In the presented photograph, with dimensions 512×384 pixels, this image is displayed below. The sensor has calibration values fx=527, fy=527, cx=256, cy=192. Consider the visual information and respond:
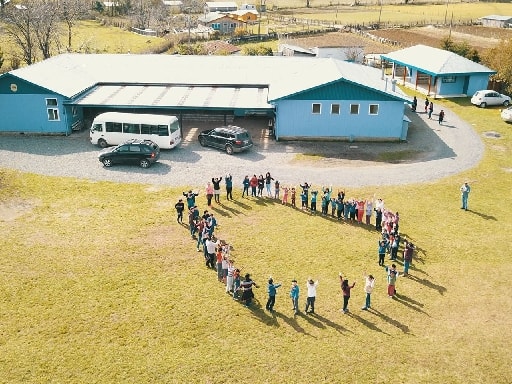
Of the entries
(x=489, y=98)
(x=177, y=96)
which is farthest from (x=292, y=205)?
(x=489, y=98)

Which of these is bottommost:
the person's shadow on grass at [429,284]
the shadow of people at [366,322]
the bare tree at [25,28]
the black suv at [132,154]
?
the shadow of people at [366,322]

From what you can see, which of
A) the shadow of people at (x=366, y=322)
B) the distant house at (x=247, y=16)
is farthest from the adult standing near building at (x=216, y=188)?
the distant house at (x=247, y=16)

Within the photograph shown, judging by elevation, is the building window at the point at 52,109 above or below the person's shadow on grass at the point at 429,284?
above

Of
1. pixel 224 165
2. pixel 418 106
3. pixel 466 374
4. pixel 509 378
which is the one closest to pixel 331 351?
pixel 466 374

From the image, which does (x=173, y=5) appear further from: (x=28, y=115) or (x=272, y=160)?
(x=272, y=160)

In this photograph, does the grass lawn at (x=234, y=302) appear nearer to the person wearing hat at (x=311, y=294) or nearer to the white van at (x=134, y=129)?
the person wearing hat at (x=311, y=294)

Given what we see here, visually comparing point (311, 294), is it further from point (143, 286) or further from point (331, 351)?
point (143, 286)

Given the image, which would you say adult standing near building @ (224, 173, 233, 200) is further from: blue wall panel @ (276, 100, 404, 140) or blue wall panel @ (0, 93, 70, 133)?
blue wall panel @ (0, 93, 70, 133)
